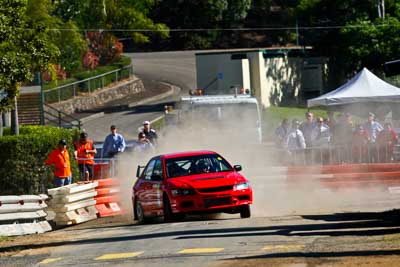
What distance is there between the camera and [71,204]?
2317 cm

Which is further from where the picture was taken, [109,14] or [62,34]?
[109,14]

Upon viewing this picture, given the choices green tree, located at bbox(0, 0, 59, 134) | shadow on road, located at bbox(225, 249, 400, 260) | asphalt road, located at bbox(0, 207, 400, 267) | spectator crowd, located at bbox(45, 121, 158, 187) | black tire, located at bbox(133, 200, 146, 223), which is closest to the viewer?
shadow on road, located at bbox(225, 249, 400, 260)

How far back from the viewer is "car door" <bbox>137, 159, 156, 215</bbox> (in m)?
21.1

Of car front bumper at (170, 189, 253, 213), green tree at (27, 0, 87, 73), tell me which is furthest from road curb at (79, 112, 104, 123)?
car front bumper at (170, 189, 253, 213)

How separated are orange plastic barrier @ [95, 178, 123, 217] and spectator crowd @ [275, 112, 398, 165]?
14.9ft

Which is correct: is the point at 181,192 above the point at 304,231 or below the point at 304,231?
above

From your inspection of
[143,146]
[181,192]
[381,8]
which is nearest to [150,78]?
[381,8]

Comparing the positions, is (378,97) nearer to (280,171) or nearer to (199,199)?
(280,171)

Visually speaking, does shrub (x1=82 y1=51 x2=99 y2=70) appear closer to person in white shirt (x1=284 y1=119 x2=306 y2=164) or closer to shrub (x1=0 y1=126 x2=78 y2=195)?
shrub (x1=0 y1=126 x2=78 y2=195)

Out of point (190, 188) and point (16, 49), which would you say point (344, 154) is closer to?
point (190, 188)

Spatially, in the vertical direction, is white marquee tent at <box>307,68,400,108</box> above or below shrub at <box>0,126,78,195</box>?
above

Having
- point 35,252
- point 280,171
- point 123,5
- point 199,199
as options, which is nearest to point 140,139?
point 280,171

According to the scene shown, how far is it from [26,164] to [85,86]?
26.8 meters

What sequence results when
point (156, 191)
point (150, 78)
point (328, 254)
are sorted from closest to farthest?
point (328, 254), point (156, 191), point (150, 78)
